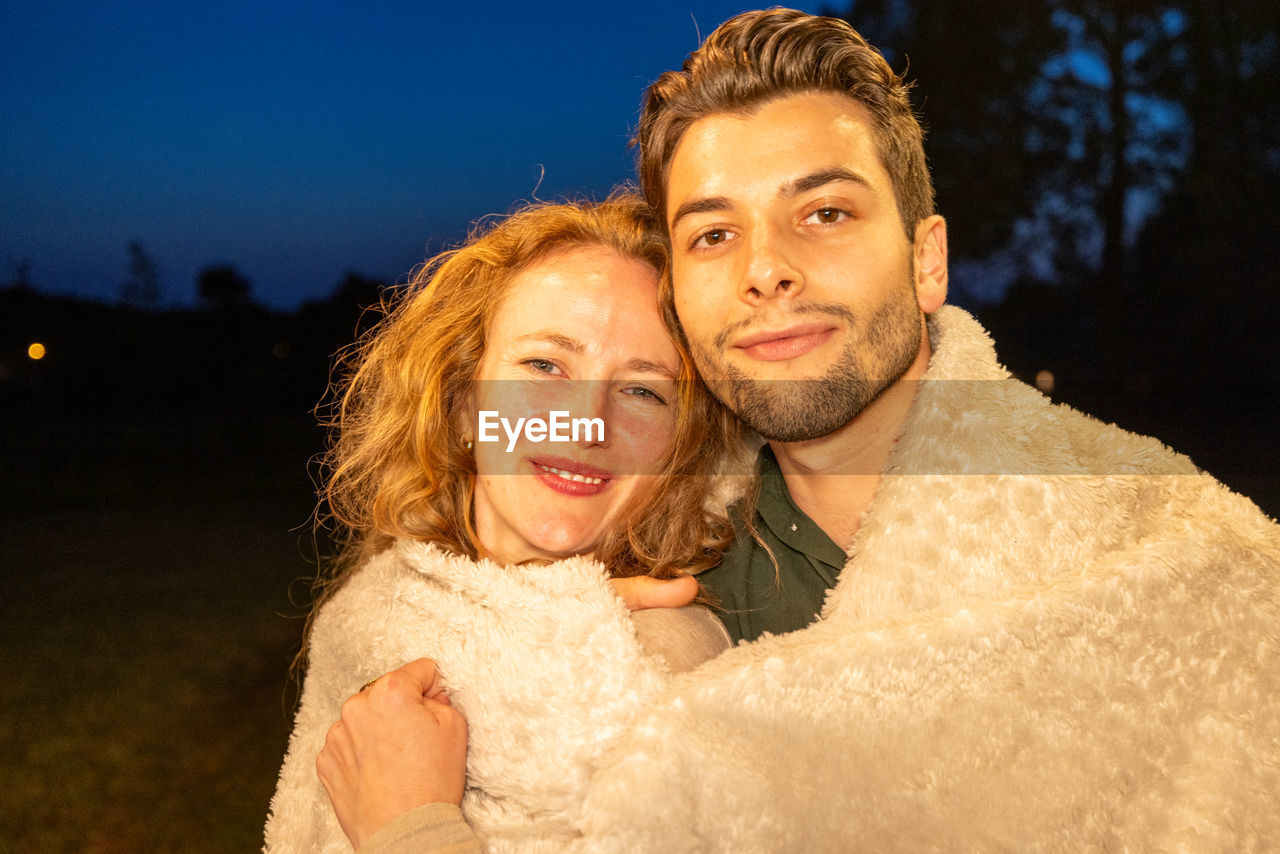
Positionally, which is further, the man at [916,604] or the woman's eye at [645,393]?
the woman's eye at [645,393]

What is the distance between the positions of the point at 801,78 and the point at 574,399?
825 mm

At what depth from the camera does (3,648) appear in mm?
5332

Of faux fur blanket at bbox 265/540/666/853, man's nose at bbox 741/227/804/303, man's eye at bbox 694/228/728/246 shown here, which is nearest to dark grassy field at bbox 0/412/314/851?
faux fur blanket at bbox 265/540/666/853

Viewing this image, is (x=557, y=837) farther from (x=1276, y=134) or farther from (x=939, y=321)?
(x=1276, y=134)

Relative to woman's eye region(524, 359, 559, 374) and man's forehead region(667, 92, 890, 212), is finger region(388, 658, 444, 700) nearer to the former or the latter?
woman's eye region(524, 359, 559, 374)

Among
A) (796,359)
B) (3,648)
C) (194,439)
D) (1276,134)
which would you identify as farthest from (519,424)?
(194,439)

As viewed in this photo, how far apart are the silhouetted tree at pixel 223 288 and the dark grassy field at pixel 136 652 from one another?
2.48m

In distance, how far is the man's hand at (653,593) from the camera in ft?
5.34

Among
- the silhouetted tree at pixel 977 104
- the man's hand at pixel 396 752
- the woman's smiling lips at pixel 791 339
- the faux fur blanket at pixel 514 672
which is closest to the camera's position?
the faux fur blanket at pixel 514 672

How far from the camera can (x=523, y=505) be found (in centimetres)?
187

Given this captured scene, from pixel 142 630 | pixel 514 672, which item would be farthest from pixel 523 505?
pixel 142 630

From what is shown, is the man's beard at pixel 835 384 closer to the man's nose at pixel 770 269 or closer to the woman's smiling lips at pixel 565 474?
the man's nose at pixel 770 269

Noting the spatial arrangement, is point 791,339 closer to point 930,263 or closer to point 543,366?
point 930,263

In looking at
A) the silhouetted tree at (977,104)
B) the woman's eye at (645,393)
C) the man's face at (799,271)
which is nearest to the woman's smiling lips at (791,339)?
the man's face at (799,271)
